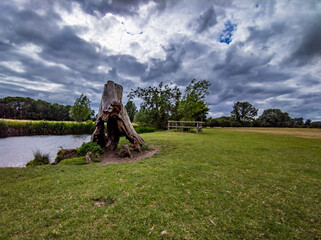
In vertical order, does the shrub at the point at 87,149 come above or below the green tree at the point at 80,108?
below

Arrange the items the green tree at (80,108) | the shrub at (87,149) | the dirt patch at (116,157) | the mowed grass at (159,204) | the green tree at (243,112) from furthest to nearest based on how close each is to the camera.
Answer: the green tree at (243,112)
the green tree at (80,108)
the shrub at (87,149)
the dirt patch at (116,157)
the mowed grass at (159,204)

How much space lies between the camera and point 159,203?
2752mm

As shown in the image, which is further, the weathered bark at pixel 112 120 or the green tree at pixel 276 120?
the green tree at pixel 276 120

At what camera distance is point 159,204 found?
8.93 feet

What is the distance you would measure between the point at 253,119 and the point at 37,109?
8293 centimetres

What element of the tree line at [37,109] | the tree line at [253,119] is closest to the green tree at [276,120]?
the tree line at [253,119]

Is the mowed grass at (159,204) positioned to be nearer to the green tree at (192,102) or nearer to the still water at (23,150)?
the still water at (23,150)

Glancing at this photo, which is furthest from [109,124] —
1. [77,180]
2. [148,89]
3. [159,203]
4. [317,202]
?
[148,89]

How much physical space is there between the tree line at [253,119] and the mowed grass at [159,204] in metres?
45.6

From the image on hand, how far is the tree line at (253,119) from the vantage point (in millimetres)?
41891

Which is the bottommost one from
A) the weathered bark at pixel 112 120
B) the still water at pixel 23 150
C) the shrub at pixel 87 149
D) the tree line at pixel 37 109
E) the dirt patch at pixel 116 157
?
the still water at pixel 23 150

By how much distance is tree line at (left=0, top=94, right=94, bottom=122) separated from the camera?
37.4 m

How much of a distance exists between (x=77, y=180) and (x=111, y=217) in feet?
6.95

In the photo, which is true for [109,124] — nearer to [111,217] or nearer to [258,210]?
[111,217]
